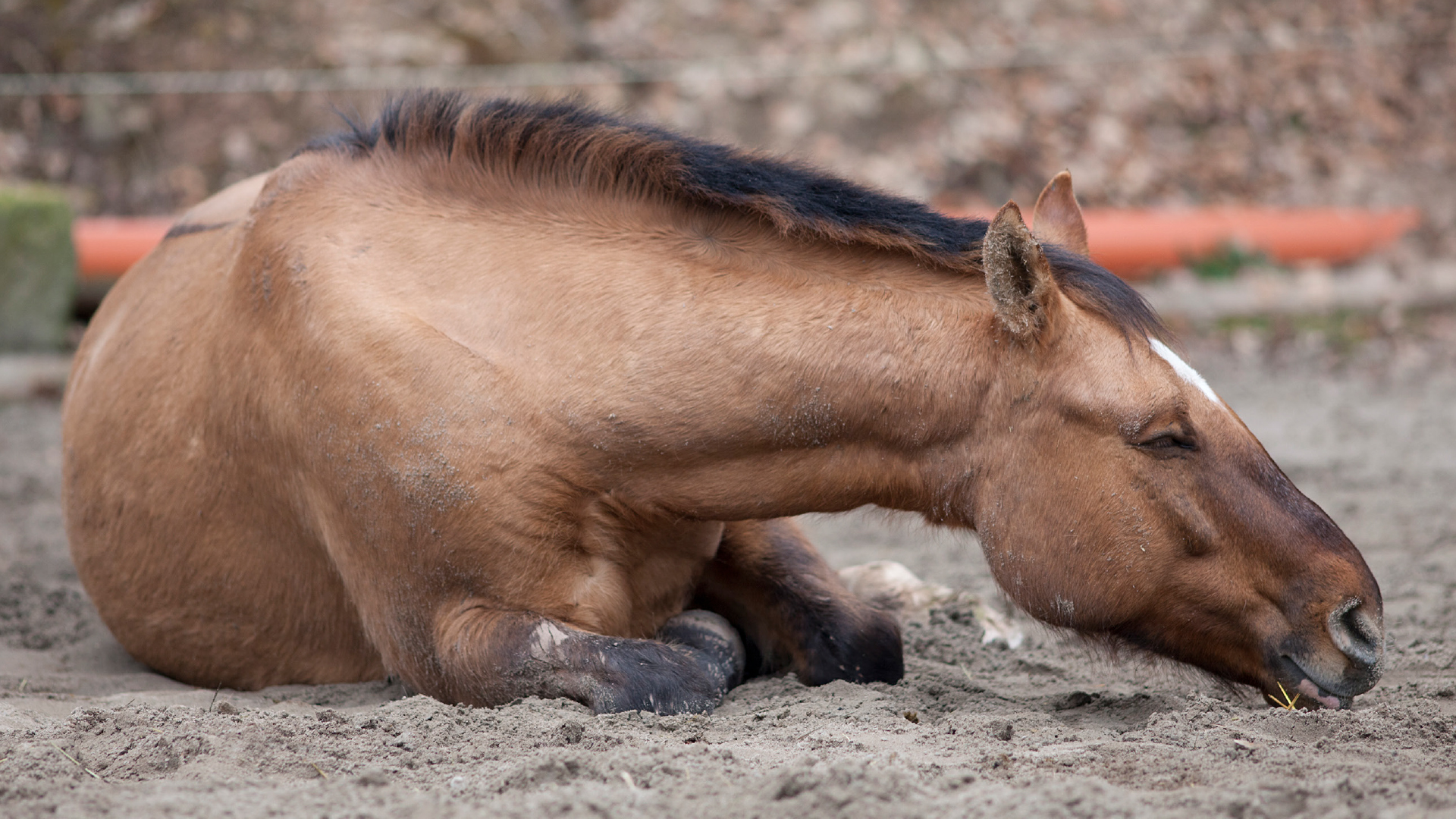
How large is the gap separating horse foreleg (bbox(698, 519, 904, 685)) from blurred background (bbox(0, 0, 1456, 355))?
5.50 metres

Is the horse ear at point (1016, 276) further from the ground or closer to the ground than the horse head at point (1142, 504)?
further from the ground

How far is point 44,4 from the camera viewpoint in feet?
29.9

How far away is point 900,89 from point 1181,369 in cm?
783

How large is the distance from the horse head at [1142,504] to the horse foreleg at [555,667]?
761 millimetres

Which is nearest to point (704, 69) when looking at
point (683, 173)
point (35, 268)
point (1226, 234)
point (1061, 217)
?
point (1226, 234)

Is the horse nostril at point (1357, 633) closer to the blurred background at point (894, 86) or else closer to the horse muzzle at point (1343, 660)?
the horse muzzle at point (1343, 660)

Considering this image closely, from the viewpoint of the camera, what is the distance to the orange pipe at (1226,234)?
8578 mm

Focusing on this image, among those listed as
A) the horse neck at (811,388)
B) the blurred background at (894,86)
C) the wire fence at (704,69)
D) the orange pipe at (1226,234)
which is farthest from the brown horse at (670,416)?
the blurred background at (894,86)

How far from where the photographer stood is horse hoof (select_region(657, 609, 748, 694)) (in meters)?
3.07

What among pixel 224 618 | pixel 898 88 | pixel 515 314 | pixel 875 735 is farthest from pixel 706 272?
pixel 898 88

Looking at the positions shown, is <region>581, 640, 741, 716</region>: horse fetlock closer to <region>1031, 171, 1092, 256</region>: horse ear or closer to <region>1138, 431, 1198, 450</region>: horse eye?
<region>1138, 431, 1198, 450</region>: horse eye

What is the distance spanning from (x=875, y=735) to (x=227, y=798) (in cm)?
125

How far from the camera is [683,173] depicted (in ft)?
9.69

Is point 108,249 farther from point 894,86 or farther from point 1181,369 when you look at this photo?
point 1181,369
